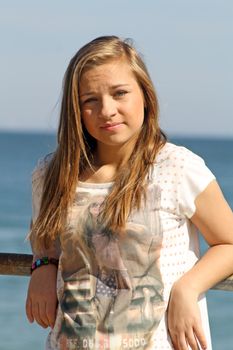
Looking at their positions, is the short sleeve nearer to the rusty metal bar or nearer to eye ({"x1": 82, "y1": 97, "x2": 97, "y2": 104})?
eye ({"x1": 82, "y1": 97, "x2": 97, "y2": 104})

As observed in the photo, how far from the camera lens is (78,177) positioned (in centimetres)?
286

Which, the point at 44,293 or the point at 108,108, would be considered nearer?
the point at 108,108

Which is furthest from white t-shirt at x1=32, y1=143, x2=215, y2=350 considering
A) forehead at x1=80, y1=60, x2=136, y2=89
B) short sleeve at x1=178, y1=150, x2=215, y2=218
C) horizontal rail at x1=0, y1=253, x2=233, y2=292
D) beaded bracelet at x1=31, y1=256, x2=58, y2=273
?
horizontal rail at x1=0, y1=253, x2=233, y2=292

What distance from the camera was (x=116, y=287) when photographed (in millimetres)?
2693

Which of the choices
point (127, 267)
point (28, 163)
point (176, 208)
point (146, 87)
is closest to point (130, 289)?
point (127, 267)

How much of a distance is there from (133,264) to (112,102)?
396 millimetres

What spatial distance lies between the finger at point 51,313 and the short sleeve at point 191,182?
15.9 inches

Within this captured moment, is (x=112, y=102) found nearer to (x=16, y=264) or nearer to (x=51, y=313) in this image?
(x=51, y=313)

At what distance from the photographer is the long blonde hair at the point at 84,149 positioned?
109 inches

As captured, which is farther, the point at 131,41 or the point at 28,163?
the point at 28,163

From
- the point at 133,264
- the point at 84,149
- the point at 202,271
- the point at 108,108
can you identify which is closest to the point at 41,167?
the point at 84,149

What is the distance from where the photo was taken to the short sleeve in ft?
8.92

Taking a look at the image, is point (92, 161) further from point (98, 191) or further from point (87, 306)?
point (87, 306)

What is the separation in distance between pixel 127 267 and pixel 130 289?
5 centimetres
